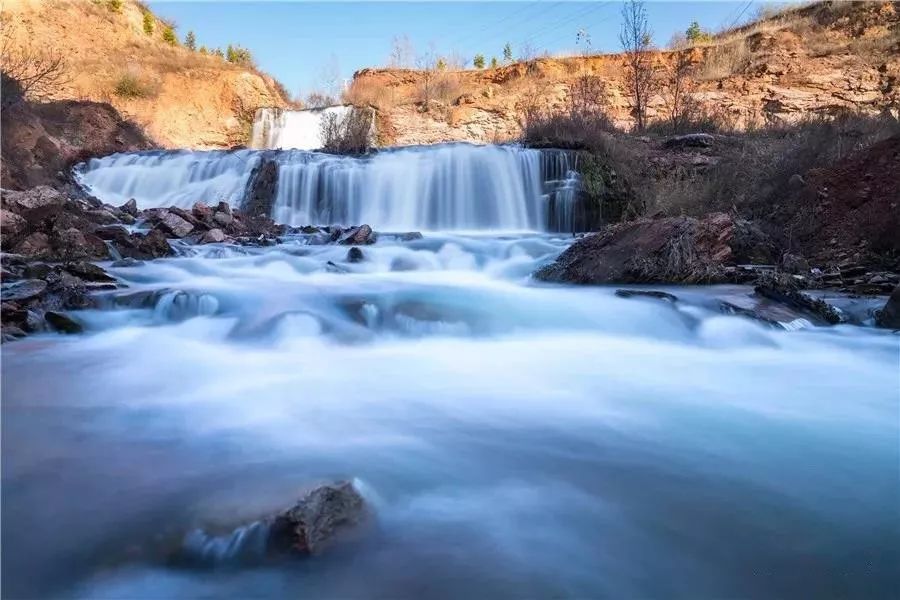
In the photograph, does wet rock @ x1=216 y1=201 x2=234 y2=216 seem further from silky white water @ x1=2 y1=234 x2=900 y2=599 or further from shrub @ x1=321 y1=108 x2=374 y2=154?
silky white water @ x1=2 y1=234 x2=900 y2=599

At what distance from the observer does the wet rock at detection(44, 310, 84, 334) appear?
438 centimetres

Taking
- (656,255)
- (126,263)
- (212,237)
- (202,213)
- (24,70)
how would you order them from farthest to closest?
(24,70)
(202,213)
(212,237)
(656,255)
(126,263)

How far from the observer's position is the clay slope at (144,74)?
18609 millimetres

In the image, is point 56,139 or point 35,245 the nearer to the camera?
point 35,245

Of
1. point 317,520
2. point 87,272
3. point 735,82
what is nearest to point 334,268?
point 87,272

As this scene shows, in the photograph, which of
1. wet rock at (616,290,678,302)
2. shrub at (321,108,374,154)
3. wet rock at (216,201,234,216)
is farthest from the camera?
shrub at (321,108,374,154)

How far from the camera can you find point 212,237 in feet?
27.3

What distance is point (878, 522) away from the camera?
229 centimetres

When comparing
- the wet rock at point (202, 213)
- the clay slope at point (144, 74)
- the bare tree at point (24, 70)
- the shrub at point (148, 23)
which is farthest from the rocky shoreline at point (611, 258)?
the shrub at point (148, 23)

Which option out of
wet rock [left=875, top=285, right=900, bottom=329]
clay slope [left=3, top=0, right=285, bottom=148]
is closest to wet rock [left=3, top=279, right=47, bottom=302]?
wet rock [left=875, top=285, right=900, bottom=329]

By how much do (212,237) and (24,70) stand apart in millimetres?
5998

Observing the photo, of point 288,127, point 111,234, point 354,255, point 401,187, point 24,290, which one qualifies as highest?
point 288,127

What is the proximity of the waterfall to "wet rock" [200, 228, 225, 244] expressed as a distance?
2611 millimetres

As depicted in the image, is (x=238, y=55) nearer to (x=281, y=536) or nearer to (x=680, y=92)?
(x=680, y=92)
